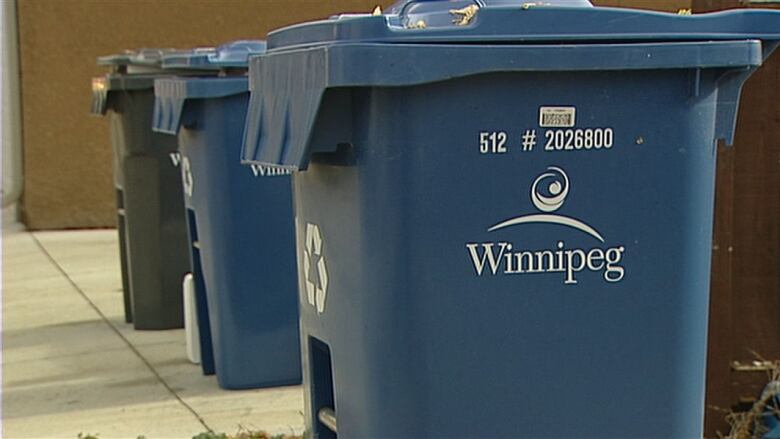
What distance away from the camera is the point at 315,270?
3850mm

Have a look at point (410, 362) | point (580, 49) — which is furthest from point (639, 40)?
point (410, 362)

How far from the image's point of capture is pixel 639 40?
3514mm

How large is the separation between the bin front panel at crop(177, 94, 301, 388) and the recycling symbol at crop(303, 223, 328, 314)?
6.89 ft

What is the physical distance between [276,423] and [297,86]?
2346mm

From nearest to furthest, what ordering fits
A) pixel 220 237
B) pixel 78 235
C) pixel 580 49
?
pixel 580 49 → pixel 220 237 → pixel 78 235

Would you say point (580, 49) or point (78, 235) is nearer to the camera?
point (580, 49)

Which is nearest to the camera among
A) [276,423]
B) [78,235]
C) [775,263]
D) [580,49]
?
[580,49]

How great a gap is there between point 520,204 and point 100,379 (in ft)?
12.3

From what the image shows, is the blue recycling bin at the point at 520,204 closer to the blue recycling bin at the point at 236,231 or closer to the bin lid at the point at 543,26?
the bin lid at the point at 543,26

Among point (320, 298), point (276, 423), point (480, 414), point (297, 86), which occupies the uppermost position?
point (297, 86)

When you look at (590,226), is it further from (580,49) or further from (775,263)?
(775,263)

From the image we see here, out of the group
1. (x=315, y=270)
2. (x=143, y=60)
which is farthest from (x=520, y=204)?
(x=143, y=60)

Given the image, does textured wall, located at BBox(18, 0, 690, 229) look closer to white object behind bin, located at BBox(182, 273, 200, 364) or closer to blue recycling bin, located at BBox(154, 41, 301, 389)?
white object behind bin, located at BBox(182, 273, 200, 364)

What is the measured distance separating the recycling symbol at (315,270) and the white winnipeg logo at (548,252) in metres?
0.51
